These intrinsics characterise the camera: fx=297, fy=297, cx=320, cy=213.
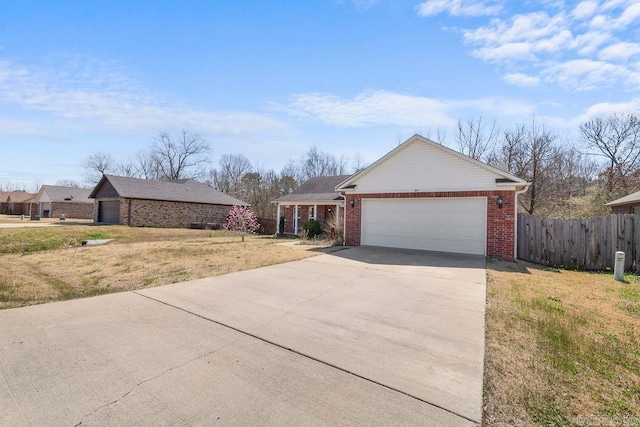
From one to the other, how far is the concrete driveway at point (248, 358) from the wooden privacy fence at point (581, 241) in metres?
6.12

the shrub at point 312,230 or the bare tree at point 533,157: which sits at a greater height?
the bare tree at point 533,157

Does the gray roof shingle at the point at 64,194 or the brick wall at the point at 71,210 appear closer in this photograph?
the brick wall at the point at 71,210

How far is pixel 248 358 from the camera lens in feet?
11.0

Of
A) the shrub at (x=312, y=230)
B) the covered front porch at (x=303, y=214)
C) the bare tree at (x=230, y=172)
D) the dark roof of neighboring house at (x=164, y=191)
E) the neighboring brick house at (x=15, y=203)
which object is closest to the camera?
the shrub at (x=312, y=230)

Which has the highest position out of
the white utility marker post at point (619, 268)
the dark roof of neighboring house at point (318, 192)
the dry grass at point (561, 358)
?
the dark roof of neighboring house at point (318, 192)

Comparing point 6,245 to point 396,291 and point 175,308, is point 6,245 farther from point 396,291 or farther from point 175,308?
point 396,291

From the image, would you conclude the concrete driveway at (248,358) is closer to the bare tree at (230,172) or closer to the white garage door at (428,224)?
the white garage door at (428,224)

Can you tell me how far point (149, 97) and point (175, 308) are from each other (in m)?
11.9

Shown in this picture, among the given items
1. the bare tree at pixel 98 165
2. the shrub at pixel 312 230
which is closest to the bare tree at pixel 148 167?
the bare tree at pixel 98 165

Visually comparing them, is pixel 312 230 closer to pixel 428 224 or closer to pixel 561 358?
pixel 428 224

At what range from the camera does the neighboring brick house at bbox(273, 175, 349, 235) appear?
1998cm

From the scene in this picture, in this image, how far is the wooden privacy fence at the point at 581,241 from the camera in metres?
9.19

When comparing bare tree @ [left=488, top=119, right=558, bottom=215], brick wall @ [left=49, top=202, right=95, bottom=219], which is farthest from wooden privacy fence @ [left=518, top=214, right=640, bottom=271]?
brick wall @ [left=49, top=202, right=95, bottom=219]

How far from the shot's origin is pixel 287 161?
1666 inches
